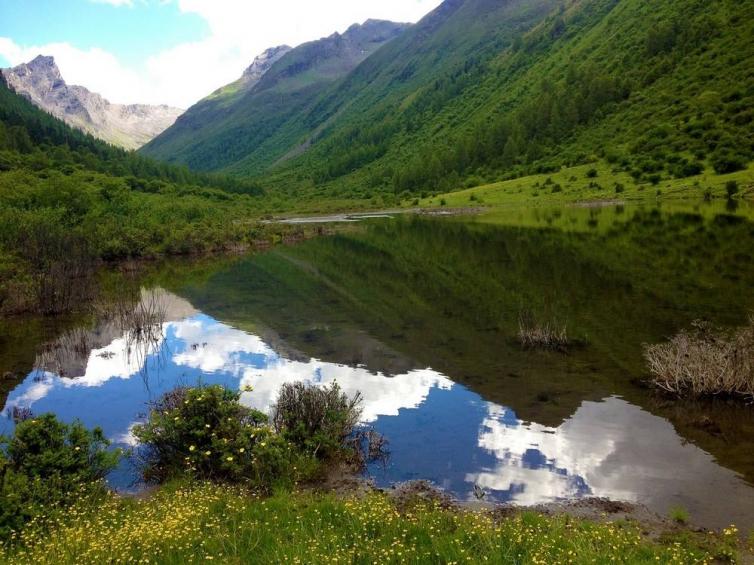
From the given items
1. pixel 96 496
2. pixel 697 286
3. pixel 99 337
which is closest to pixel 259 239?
pixel 99 337

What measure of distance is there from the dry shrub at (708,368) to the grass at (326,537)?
8.71 meters

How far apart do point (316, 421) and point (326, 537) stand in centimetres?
686

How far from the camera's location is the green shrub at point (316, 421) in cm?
1611

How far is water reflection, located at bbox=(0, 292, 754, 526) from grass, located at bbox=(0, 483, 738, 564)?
2366 mm

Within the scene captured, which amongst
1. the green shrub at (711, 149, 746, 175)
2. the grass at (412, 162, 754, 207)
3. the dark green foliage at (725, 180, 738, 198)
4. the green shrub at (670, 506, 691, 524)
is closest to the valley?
the green shrub at (670, 506, 691, 524)

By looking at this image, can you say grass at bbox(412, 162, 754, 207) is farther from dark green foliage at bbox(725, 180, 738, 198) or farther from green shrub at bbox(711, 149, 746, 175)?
green shrub at bbox(711, 149, 746, 175)

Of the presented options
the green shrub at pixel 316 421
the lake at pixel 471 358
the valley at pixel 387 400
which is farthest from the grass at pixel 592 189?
the green shrub at pixel 316 421

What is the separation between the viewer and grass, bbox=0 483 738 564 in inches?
367

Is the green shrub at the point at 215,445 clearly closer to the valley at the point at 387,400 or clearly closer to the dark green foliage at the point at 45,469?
the valley at the point at 387,400

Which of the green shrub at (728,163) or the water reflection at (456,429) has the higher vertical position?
the green shrub at (728,163)

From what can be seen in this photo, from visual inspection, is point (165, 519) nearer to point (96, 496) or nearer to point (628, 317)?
point (96, 496)

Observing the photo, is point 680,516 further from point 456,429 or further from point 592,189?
point 592,189

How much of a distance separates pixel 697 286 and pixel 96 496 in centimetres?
3483

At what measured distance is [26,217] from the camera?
→ 56188 mm
